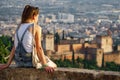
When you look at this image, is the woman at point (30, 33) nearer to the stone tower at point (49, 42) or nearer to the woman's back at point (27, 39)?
the woman's back at point (27, 39)

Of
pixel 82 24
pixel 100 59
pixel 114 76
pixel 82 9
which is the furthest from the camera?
pixel 82 9

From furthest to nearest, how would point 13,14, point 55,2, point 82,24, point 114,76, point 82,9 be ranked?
point 55,2
point 82,9
point 13,14
point 82,24
point 114,76

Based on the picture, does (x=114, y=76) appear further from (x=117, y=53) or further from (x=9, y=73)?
(x=117, y=53)

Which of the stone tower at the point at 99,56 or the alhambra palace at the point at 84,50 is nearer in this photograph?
the stone tower at the point at 99,56

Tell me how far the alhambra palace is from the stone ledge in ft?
107

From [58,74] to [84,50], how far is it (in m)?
41.1

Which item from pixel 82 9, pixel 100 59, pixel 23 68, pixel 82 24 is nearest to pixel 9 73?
pixel 23 68

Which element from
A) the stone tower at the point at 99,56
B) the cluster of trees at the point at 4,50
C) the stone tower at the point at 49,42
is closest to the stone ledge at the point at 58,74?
the cluster of trees at the point at 4,50

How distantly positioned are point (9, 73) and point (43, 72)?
0.36 meters

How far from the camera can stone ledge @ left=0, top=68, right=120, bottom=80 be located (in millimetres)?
4895

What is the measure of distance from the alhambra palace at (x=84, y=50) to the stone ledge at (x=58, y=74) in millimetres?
32481

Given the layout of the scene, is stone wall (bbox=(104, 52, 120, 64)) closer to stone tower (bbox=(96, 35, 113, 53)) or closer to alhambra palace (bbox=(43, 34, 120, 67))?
alhambra palace (bbox=(43, 34, 120, 67))

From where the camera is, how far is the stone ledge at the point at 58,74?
4.89 m

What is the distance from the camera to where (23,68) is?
499 cm
